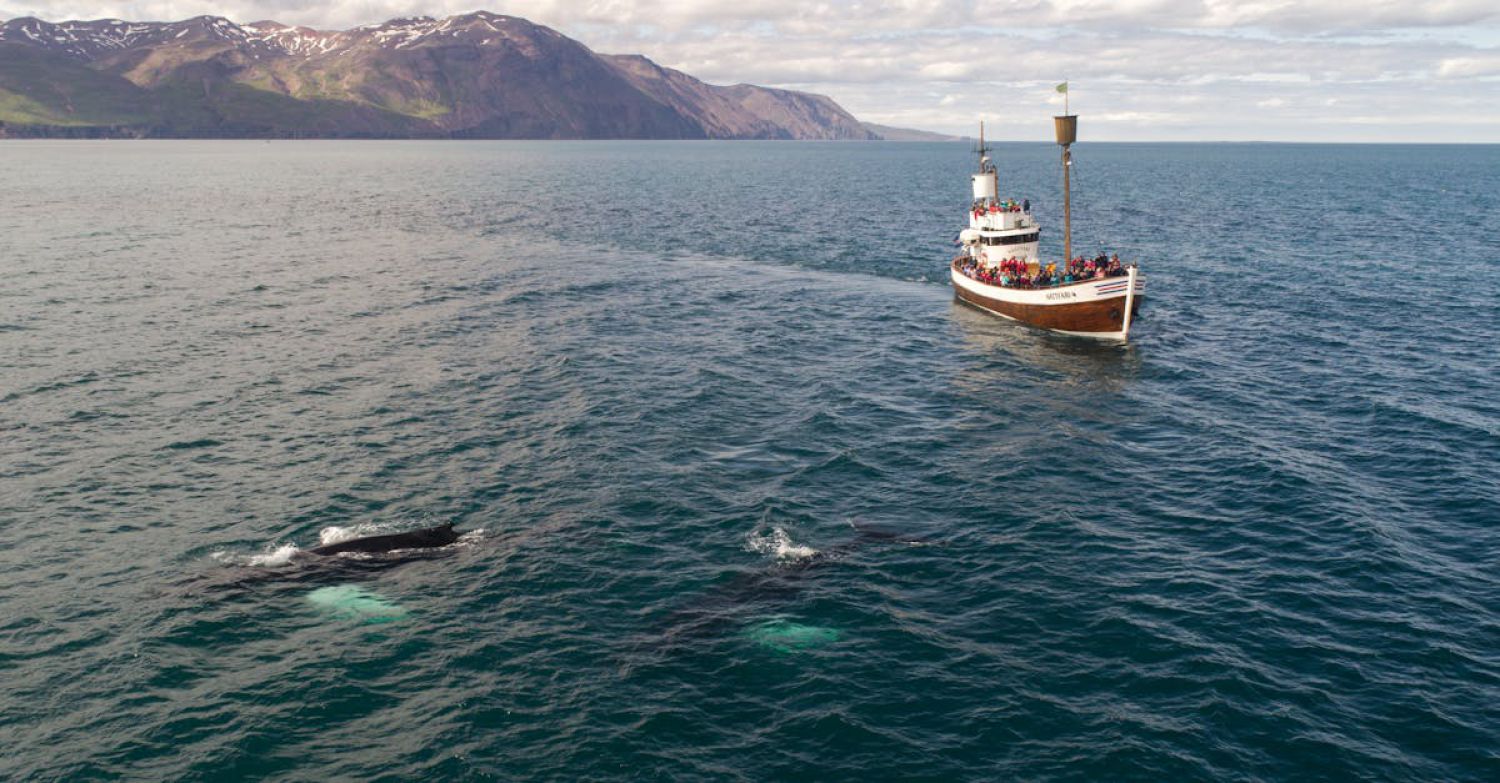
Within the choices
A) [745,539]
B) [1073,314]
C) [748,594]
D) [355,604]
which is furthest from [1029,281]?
[355,604]

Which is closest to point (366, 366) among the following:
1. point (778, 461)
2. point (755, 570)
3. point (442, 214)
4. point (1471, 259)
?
point (778, 461)

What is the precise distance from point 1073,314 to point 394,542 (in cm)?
5435

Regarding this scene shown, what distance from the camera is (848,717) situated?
2594 cm

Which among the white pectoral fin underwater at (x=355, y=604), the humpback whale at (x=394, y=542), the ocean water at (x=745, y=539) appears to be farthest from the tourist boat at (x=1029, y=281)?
the white pectoral fin underwater at (x=355, y=604)

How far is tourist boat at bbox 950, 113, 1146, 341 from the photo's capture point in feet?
225

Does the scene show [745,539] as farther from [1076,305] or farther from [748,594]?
[1076,305]

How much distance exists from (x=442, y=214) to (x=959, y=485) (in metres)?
130

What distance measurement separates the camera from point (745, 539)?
37.4 m

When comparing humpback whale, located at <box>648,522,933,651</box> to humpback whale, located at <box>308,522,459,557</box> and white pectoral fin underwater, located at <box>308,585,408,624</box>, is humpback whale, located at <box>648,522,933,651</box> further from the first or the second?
humpback whale, located at <box>308,522,459,557</box>

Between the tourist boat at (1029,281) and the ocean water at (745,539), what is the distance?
297cm

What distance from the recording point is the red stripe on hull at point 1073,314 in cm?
6844

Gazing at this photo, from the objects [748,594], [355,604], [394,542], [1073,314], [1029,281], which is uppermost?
[1029,281]

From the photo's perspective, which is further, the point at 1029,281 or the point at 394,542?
the point at 1029,281

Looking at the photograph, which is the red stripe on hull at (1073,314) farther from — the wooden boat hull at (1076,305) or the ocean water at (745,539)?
the ocean water at (745,539)
